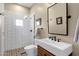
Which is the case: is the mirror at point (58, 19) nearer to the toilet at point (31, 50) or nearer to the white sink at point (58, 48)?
the white sink at point (58, 48)

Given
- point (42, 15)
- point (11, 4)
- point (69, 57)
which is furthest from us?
point (42, 15)

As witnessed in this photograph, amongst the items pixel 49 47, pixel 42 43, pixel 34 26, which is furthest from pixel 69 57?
pixel 34 26

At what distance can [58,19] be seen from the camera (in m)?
1.30

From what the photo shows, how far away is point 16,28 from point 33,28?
0.28 m

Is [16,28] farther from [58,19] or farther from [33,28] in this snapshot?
[58,19]

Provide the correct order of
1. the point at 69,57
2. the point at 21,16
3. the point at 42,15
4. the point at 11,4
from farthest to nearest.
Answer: the point at 42,15 → the point at 21,16 → the point at 11,4 → the point at 69,57

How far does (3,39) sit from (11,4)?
0.56 metres

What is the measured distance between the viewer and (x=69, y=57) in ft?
3.53

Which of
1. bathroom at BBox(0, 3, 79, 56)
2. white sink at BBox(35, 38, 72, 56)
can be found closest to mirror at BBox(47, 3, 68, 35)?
bathroom at BBox(0, 3, 79, 56)

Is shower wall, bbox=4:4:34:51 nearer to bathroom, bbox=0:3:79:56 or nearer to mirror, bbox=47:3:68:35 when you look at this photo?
bathroom, bbox=0:3:79:56

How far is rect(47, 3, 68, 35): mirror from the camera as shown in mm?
1243

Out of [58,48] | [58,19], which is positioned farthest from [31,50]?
[58,19]

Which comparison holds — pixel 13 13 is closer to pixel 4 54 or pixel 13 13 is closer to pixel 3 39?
pixel 3 39

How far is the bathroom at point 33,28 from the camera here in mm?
1179
